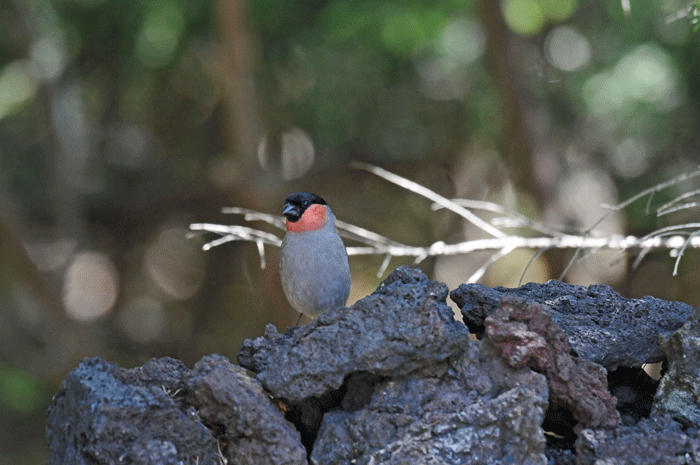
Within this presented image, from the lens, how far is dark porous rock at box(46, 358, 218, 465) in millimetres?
2139

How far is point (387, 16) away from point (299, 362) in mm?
4729

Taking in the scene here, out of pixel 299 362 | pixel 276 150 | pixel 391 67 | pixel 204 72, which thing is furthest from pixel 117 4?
pixel 299 362

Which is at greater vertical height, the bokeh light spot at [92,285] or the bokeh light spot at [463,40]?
the bokeh light spot at [463,40]

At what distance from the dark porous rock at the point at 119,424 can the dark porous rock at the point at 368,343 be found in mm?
287

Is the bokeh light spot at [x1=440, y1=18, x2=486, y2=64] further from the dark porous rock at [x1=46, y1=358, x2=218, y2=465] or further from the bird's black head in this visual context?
the dark porous rock at [x1=46, y1=358, x2=218, y2=465]

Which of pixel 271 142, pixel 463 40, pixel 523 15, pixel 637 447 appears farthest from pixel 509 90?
pixel 637 447

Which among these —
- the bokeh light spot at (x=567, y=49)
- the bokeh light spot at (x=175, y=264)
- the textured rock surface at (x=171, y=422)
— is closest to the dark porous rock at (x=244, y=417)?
the textured rock surface at (x=171, y=422)

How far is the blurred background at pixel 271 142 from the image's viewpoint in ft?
20.9

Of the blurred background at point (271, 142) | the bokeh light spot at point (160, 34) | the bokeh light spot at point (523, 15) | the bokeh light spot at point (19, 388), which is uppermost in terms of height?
the bokeh light spot at point (523, 15)

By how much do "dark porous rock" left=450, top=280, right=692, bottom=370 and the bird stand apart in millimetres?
776

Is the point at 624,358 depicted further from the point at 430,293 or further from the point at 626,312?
the point at 430,293

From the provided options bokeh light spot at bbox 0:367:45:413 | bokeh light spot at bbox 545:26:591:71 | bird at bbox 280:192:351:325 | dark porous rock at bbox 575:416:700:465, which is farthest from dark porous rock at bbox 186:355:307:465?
bokeh light spot at bbox 545:26:591:71

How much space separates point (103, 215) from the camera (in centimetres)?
822

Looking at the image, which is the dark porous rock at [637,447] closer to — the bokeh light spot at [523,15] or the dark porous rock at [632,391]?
the dark porous rock at [632,391]
